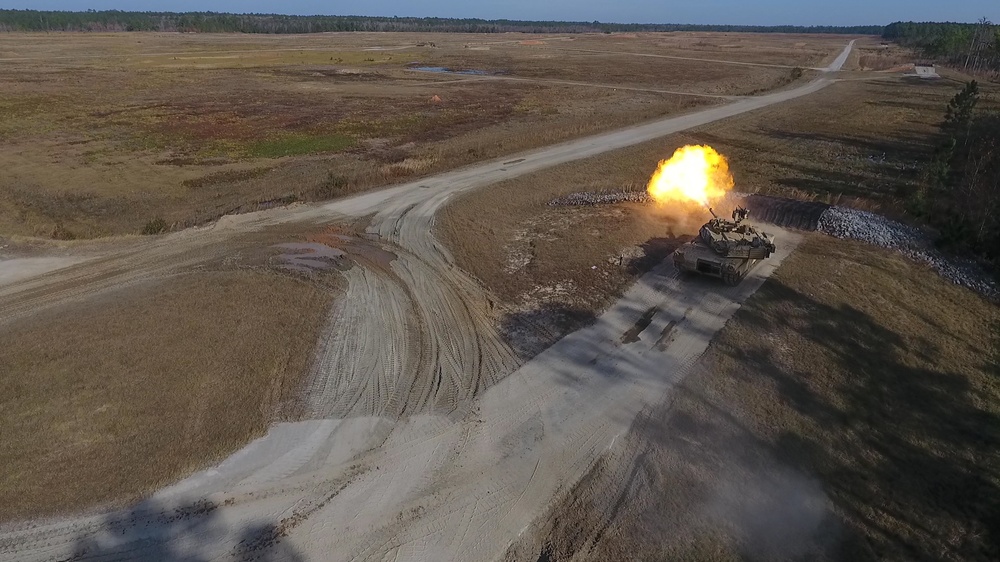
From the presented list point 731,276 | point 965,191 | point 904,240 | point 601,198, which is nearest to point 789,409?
point 731,276

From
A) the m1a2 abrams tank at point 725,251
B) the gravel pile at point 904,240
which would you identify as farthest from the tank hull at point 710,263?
the gravel pile at point 904,240

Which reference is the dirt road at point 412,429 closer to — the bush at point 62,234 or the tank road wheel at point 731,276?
the tank road wheel at point 731,276

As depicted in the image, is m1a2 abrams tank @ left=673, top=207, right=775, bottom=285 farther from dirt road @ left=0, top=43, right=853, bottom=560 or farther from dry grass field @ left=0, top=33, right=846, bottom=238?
dry grass field @ left=0, top=33, right=846, bottom=238

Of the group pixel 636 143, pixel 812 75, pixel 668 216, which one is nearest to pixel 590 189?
pixel 668 216

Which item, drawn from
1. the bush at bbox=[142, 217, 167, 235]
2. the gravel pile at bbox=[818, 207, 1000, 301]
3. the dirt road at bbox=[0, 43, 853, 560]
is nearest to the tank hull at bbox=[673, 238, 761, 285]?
the dirt road at bbox=[0, 43, 853, 560]

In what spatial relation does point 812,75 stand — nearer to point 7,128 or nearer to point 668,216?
point 668,216
